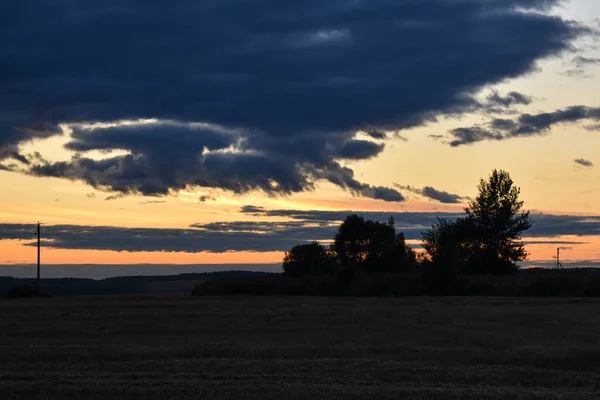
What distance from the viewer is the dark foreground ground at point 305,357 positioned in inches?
876

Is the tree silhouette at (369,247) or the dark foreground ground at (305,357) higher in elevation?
the tree silhouette at (369,247)

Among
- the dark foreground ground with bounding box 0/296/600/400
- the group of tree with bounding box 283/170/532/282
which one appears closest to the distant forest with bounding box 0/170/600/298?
the group of tree with bounding box 283/170/532/282

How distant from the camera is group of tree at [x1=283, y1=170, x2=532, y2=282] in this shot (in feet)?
Answer: 415

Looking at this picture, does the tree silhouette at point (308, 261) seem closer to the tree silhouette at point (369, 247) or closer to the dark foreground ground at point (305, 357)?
the tree silhouette at point (369, 247)

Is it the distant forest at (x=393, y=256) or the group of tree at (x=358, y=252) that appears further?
the group of tree at (x=358, y=252)

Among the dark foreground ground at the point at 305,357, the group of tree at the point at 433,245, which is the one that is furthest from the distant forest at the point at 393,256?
the dark foreground ground at the point at 305,357

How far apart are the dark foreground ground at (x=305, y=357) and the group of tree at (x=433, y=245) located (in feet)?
232

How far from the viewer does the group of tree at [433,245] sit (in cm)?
12662

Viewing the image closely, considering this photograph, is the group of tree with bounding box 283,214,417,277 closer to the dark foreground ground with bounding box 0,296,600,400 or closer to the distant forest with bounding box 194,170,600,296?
the distant forest with bounding box 194,170,600,296

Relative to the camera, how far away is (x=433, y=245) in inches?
5054

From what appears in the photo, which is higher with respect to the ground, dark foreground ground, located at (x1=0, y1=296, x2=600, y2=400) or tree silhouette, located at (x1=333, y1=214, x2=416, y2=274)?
tree silhouette, located at (x1=333, y1=214, x2=416, y2=274)

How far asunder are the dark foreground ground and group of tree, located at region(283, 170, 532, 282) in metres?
70.8

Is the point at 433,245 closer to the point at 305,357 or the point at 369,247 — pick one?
the point at 369,247

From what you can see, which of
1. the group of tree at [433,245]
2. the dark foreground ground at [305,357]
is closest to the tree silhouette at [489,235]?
the group of tree at [433,245]
